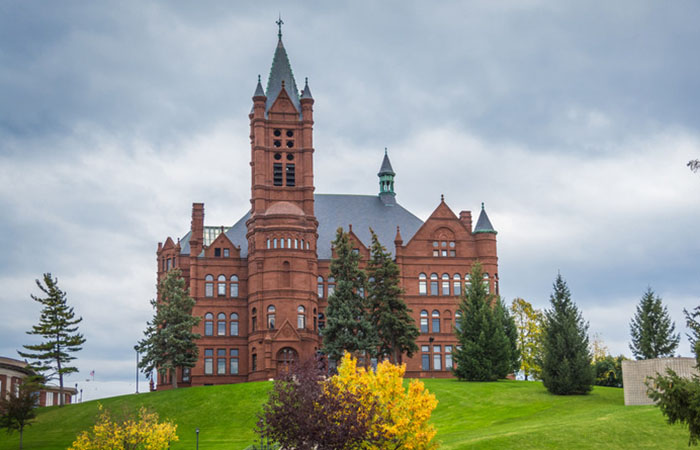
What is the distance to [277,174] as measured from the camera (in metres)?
84.5

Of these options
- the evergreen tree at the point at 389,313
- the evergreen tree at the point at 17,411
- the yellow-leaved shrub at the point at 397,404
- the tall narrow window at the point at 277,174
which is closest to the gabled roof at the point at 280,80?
the tall narrow window at the point at 277,174

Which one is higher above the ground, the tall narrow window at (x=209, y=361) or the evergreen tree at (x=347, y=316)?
the evergreen tree at (x=347, y=316)

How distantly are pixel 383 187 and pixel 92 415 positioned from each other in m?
43.4

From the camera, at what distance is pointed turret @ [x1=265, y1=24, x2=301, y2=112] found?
282 feet

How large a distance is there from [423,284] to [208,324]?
2128 centimetres

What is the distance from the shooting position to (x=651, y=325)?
6706 centimetres

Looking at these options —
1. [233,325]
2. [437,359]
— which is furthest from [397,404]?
[437,359]

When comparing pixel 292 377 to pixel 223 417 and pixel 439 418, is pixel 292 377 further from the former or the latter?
pixel 223 417

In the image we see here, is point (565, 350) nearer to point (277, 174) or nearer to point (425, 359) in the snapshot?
point (425, 359)

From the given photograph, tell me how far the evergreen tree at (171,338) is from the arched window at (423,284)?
2359 cm

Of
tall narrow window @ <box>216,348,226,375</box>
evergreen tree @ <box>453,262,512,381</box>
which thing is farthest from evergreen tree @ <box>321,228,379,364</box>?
tall narrow window @ <box>216,348,226,375</box>

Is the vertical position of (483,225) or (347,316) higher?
(483,225)

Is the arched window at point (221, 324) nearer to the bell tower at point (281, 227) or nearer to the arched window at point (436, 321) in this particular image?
the bell tower at point (281, 227)

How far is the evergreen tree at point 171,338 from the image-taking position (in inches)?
2793
